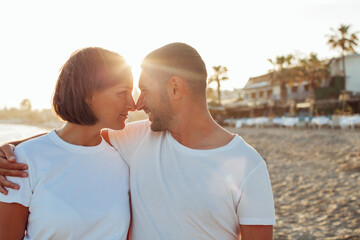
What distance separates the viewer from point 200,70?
2059mm

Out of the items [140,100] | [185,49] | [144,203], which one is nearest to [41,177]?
[144,203]

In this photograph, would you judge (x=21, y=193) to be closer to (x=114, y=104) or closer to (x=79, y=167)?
(x=79, y=167)

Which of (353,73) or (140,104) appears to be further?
(353,73)

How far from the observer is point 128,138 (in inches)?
90.7

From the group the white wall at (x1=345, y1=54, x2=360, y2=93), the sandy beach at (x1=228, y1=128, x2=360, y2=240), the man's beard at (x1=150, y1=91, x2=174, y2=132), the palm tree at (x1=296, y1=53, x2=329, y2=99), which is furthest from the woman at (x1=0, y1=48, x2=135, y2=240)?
the white wall at (x1=345, y1=54, x2=360, y2=93)

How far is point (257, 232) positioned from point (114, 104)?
3.69 feet

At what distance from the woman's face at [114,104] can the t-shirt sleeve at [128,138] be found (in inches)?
5.1

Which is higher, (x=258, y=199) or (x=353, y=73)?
(x=353, y=73)

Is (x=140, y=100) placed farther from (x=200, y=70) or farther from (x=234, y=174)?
(x=234, y=174)

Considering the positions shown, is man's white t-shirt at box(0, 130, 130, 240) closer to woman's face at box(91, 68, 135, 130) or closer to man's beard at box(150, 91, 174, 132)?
woman's face at box(91, 68, 135, 130)

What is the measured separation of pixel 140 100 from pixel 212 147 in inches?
23.4

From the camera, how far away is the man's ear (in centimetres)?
204

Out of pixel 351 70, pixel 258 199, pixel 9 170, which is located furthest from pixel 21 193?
pixel 351 70

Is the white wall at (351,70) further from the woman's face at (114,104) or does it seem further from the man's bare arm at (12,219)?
the man's bare arm at (12,219)
